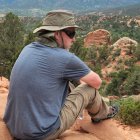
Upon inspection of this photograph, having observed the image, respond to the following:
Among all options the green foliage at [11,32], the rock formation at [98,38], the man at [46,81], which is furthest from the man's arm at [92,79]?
the rock formation at [98,38]

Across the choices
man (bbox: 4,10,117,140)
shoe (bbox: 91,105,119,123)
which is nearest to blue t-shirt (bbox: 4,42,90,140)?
man (bbox: 4,10,117,140)

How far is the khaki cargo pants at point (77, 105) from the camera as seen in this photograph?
4.04m

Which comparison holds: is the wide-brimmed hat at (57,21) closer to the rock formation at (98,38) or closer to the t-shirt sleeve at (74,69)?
the t-shirt sleeve at (74,69)

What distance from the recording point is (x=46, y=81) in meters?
3.82

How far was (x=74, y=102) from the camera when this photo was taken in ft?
13.5

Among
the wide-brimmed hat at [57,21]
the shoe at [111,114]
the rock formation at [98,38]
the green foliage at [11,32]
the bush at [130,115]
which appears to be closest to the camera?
the wide-brimmed hat at [57,21]

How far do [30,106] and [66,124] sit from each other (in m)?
0.51

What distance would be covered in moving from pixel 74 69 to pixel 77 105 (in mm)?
488

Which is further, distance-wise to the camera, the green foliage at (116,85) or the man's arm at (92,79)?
the green foliage at (116,85)

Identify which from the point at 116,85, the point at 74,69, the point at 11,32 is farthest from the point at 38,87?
the point at 116,85

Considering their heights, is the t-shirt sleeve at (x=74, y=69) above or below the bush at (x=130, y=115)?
above

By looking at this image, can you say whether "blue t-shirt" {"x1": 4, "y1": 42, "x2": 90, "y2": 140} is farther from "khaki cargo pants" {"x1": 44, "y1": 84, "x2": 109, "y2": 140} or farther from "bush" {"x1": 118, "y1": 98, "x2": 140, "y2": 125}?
"bush" {"x1": 118, "y1": 98, "x2": 140, "y2": 125}

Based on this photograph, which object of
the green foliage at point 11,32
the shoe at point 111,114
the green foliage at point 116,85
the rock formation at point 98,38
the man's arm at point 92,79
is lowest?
the rock formation at point 98,38

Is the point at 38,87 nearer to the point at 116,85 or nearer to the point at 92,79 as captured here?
the point at 92,79
